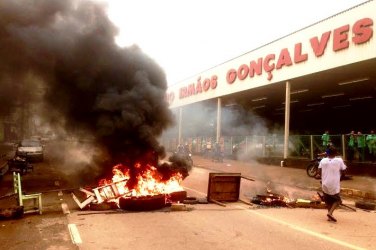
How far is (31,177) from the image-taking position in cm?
1606

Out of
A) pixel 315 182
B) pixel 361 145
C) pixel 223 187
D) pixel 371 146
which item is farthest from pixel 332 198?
pixel 361 145

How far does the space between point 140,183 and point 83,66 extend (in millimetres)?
5681

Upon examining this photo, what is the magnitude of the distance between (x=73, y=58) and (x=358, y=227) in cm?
1101

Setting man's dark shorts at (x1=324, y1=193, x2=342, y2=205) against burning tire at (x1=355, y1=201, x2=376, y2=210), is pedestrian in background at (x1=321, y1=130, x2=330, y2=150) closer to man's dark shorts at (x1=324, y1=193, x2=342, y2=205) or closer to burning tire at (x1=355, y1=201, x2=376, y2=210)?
burning tire at (x1=355, y1=201, x2=376, y2=210)

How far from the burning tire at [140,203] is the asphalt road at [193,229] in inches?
9.1

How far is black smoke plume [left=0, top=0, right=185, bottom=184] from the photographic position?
12039mm

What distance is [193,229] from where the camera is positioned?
6820 millimetres

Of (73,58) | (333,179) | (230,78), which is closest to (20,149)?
(73,58)

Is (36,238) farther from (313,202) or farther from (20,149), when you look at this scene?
(20,149)

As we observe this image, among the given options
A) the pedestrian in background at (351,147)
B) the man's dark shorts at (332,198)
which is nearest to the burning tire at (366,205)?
the man's dark shorts at (332,198)

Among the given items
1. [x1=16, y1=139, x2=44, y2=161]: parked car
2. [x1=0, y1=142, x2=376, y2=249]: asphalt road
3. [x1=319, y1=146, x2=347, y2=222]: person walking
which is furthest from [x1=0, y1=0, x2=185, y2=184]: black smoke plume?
[x1=16, y1=139, x2=44, y2=161]: parked car

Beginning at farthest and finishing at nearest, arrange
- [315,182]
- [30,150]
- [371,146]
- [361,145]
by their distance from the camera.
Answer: [30,150] → [361,145] → [371,146] → [315,182]

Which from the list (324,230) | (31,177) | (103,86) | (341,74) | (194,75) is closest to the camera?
(324,230)

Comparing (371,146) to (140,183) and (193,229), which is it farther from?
(193,229)
